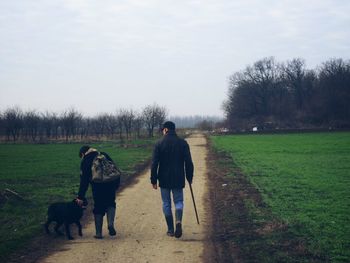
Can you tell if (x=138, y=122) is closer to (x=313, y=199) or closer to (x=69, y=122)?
(x=69, y=122)

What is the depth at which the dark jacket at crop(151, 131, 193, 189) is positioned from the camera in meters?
7.76

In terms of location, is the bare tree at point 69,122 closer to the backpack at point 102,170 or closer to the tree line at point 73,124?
the tree line at point 73,124

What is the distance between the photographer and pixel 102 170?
25.2 ft

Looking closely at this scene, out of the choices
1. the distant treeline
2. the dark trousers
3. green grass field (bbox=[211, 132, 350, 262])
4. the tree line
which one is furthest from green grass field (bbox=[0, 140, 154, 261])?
the distant treeline

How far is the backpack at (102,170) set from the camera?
7.63 meters

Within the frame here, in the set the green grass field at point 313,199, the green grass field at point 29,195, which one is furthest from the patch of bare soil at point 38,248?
the green grass field at point 313,199

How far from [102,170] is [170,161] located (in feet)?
4.62

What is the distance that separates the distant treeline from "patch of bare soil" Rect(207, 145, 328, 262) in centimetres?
8111

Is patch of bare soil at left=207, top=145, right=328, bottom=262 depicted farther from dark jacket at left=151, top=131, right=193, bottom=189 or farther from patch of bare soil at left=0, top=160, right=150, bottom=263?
patch of bare soil at left=0, top=160, right=150, bottom=263

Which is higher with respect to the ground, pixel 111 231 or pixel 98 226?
pixel 98 226

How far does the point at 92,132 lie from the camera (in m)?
74.0

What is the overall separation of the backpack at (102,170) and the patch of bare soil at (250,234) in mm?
2437

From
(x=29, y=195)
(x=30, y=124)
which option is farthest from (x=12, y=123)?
(x=29, y=195)

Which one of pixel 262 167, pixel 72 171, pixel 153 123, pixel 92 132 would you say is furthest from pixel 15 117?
pixel 262 167
